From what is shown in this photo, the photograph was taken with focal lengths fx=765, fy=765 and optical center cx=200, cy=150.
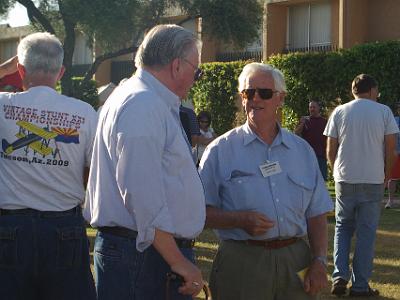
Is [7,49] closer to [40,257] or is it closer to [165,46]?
[40,257]

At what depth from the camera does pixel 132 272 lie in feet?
9.96

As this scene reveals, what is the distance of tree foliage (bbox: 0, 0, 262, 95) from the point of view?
90.3 feet

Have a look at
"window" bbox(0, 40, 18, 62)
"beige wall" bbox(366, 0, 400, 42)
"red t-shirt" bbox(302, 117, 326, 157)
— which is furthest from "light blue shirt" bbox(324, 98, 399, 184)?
"window" bbox(0, 40, 18, 62)

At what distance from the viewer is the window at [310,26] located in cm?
2894

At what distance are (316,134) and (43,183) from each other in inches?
374

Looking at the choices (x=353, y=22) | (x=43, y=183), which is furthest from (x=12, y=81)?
(x=353, y=22)

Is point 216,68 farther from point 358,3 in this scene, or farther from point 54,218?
point 54,218

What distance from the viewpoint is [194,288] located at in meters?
3.02

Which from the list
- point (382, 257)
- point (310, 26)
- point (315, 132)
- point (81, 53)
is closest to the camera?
point (382, 257)

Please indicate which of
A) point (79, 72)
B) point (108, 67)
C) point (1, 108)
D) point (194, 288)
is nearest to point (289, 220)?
point (194, 288)

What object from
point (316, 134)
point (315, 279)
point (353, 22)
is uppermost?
point (353, 22)

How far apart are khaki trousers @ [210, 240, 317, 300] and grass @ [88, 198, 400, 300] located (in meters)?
2.78

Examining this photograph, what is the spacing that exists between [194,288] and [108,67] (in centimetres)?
3802

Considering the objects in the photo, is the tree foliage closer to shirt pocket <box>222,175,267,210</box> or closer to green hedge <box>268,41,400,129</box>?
green hedge <box>268,41,400,129</box>
